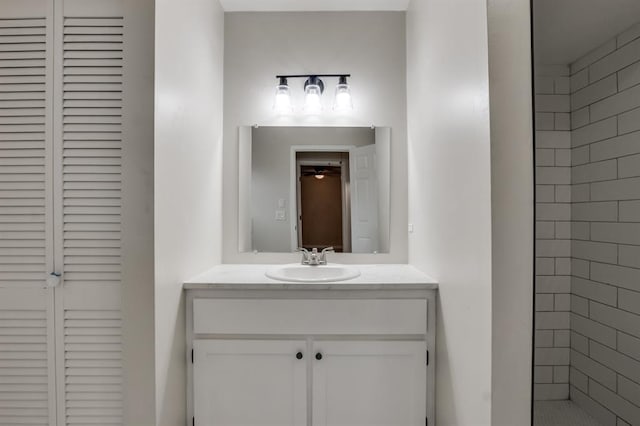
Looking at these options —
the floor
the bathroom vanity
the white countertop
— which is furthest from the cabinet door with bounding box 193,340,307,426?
the floor

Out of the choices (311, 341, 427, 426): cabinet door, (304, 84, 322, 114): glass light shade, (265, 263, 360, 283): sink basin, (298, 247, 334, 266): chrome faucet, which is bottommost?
(311, 341, 427, 426): cabinet door

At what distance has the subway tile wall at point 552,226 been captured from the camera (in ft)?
3.39

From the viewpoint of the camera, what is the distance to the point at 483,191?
1.09 meters

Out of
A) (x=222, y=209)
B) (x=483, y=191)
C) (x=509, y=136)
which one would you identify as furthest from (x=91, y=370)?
(x=509, y=136)

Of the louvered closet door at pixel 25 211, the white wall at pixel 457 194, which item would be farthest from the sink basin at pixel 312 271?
the louvered closet door at pixel 25 211

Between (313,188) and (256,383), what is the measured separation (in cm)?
120

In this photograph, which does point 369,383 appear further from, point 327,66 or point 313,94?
point 327,66

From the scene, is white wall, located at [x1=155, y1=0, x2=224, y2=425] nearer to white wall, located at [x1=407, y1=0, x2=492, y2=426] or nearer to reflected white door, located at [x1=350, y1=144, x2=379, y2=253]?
reflected white door, located at [x1=350, y1=144, x2=379, y2=253]

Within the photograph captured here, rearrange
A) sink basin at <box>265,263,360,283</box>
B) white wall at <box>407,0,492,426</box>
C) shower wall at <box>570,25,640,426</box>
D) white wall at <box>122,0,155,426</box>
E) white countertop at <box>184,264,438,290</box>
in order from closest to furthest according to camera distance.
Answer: shower wall at <box>570,25,640,426</box> → white wall at <box>407,0,492,426</box> → white wall at <box>122,0,155,426</box> → white countertop at <box>184,264,438,290</box> → sink basin at <box>265,263,360,283</box>

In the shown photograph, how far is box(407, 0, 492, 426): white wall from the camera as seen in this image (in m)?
1.08

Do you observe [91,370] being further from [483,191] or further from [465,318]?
[483,191]

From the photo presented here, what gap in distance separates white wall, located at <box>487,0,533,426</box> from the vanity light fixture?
1.13 meters

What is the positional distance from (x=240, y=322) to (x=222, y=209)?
0.86m

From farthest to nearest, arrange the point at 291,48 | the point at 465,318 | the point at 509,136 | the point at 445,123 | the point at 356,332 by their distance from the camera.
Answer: the point at 291,48 → the point at 356,332 → the point at 445,123 → the point at 465,318 → the point at 509,136
